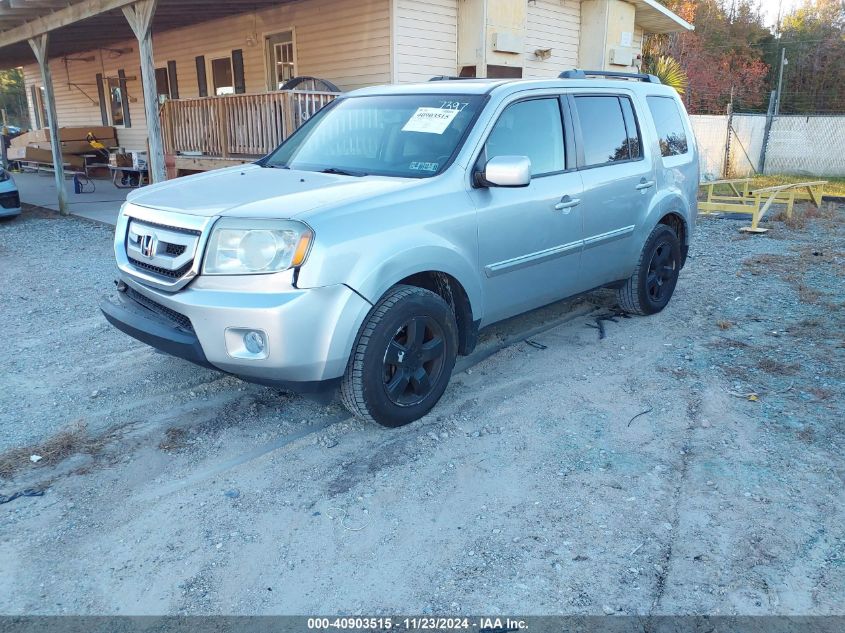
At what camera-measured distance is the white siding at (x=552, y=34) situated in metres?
13.7

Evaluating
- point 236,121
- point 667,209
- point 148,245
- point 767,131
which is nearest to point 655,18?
point 767,131

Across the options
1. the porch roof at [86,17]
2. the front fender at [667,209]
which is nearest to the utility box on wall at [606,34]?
the porch roof at [86,17]

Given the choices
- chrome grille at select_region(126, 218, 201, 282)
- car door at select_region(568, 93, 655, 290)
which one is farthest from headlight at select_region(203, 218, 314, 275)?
car door at select_region(568, 93, 655, 290)

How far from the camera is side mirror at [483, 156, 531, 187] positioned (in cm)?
382

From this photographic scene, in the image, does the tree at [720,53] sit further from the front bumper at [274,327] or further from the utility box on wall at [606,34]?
the front bumper at [274,327]

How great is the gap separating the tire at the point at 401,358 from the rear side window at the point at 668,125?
9.54 feet

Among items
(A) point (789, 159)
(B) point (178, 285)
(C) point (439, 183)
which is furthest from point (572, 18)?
(B) point (178, 285)

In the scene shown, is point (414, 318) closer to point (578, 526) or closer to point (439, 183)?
point (439, 183)

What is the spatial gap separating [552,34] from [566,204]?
1107 cm

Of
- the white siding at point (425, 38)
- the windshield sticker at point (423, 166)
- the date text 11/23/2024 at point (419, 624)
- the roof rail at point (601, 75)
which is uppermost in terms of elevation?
the white siding at point (425, 38)

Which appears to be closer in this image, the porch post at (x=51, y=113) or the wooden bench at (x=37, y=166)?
the porch post at (x=51, y=113)

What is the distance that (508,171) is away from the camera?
12.5 ft

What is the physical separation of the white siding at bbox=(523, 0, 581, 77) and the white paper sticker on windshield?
10088 millimetres

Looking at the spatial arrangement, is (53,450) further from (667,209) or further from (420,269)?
(667,209)
